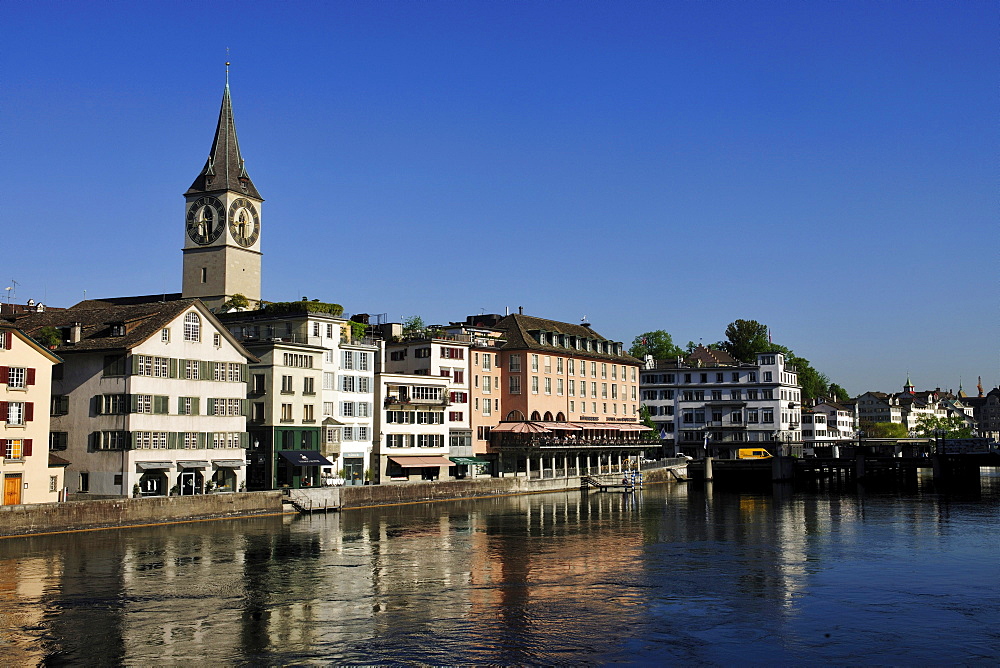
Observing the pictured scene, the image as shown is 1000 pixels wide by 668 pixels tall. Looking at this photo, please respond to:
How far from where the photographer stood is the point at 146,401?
7488cm

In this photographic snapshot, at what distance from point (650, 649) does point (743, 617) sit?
6.65m

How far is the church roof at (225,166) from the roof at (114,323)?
167 ft

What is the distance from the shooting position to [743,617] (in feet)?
127

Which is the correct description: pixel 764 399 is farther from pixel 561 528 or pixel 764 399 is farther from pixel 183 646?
pixel 183 646

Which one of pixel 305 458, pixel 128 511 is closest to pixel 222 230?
pixel 305 458

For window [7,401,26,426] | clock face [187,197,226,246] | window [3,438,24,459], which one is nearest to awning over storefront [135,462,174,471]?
window [3,438,24,459]

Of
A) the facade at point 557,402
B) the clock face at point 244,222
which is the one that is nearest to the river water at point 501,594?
the facade at point 557,402

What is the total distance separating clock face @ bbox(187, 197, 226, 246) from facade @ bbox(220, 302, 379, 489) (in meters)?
33.0

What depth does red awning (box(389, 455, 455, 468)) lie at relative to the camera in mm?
103738

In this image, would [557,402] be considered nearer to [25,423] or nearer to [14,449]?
[25,423]

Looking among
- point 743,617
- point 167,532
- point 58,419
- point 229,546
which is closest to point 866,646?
point 743,617

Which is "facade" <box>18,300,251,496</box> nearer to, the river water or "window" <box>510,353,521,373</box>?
the river water

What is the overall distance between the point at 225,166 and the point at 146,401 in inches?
2562

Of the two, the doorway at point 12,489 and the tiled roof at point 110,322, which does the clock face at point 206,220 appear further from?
the doorway at point 12,489
